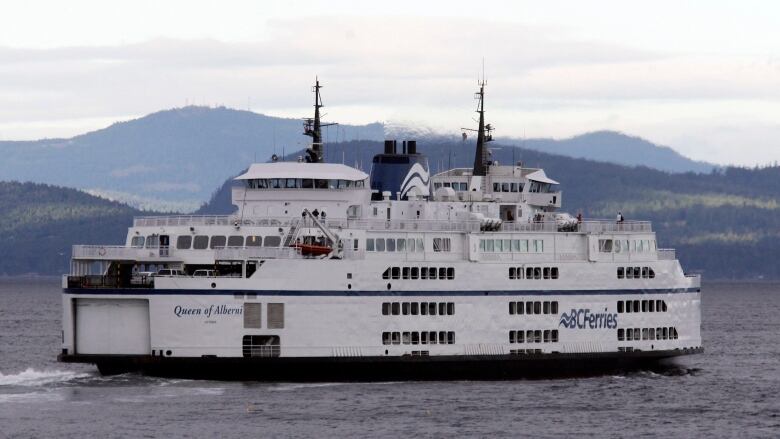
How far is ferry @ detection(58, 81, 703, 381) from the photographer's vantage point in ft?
156

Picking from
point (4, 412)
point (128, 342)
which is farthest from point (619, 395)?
point (4, 412)

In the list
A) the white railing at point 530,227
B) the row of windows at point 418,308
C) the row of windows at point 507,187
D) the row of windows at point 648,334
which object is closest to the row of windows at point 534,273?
the white railing at point 530,227

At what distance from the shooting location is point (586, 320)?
52.6 metres

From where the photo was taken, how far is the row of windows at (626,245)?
53438mm

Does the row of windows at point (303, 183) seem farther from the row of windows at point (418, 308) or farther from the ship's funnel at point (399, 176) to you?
the row of windows at point (418, 308)

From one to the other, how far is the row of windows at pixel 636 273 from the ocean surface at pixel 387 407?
3.40 m

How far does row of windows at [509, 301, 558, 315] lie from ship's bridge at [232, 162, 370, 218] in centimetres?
601

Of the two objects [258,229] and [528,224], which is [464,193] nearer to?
[528,224]

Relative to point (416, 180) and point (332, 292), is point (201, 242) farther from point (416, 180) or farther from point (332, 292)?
point (416, 180)

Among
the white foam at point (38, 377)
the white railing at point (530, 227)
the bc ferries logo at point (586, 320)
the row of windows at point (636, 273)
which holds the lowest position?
the white foam at point (38, 377)

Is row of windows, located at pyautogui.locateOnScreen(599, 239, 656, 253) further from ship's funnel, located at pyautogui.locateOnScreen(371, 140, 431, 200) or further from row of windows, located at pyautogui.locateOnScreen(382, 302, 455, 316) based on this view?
ship's funnel, located at pyautogui.locateOnScreen(371, 140, 431, 200)

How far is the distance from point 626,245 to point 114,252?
1724cm

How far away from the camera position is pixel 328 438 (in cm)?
4094

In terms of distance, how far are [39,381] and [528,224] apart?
16.6 metres
